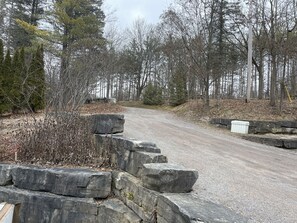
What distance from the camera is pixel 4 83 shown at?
1291 centimetres

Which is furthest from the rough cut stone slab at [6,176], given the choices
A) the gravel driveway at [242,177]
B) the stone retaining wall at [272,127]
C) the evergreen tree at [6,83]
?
the stone retaining wall at [272,127]

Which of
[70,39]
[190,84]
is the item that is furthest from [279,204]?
[190,84]

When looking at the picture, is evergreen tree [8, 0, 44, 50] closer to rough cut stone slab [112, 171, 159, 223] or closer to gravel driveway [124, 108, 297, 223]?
gravel driveway [124, 108, 297, 223]

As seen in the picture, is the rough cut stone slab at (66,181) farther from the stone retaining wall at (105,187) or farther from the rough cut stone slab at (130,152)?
the rough cut stone slab at (130,152)

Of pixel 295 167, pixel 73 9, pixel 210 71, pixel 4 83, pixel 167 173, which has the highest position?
pixel 73 9

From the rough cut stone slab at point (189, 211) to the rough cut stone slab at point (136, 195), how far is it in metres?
0.22

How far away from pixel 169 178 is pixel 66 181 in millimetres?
2011

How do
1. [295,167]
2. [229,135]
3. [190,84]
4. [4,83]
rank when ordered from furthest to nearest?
[190,84]
[4,83]
[229,135]
[295,167]

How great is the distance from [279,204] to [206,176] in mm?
1287

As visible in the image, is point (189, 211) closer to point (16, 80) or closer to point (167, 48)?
point (16, 80)

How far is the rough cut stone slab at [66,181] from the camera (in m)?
4.55

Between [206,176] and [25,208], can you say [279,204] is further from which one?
[25,208]

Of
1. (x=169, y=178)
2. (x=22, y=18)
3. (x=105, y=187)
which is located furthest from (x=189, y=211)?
(x=22, y=18)

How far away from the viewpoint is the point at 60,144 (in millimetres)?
5570
